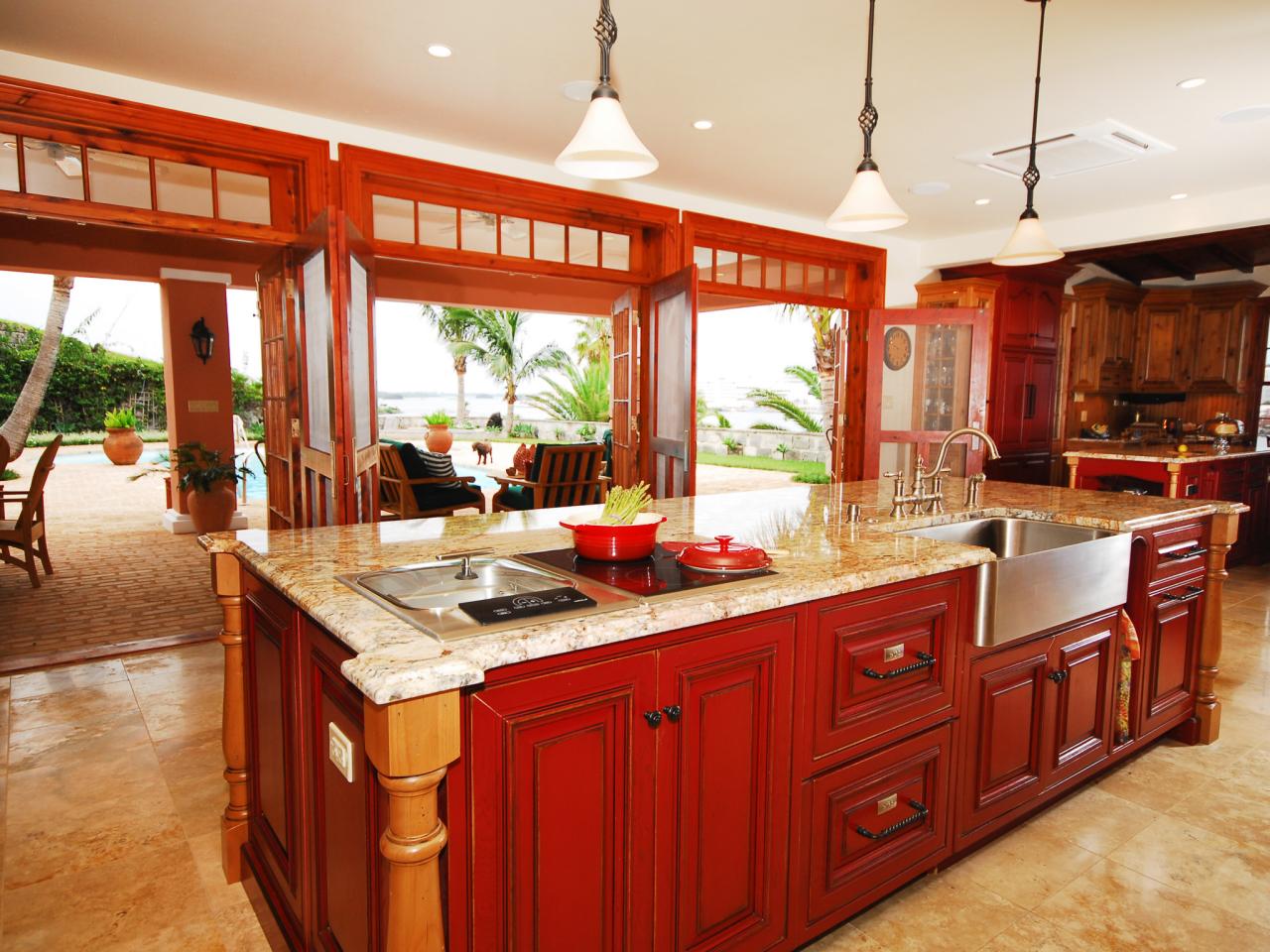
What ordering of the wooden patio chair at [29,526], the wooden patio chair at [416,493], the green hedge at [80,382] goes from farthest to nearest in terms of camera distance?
1. the green hedge at [80,382]
2. the wooden patio chair at [416,493]
3. the wooden patio chair at [29,526]

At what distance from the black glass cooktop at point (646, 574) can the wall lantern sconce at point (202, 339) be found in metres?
6.62

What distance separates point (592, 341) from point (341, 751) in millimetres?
14642

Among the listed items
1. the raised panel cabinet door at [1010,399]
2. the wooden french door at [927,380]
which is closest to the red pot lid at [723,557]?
the wooden french door at [927,380]

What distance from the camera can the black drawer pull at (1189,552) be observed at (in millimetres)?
2561

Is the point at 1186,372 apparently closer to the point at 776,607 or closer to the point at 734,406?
the point at 776,607

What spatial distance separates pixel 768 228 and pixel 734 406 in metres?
11.7

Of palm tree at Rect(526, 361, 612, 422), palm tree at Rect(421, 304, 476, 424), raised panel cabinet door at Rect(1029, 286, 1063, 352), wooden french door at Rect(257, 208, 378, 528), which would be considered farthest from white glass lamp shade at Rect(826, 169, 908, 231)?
palm tree at Rect(421, 304, 476, 424)

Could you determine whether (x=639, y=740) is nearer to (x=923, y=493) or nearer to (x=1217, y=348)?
(x=923, y=493)

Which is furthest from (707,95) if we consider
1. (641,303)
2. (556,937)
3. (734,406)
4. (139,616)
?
(734,406)

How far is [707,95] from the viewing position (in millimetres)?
3426

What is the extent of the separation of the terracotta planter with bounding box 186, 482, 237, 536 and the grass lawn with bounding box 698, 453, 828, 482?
828cm

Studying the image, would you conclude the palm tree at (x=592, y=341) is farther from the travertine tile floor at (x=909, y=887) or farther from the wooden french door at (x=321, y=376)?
the travertine tile floor at (x=909, y=887)

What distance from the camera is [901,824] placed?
5.80 feet

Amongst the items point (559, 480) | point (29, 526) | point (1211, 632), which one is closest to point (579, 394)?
Answer: point (559, 480)
